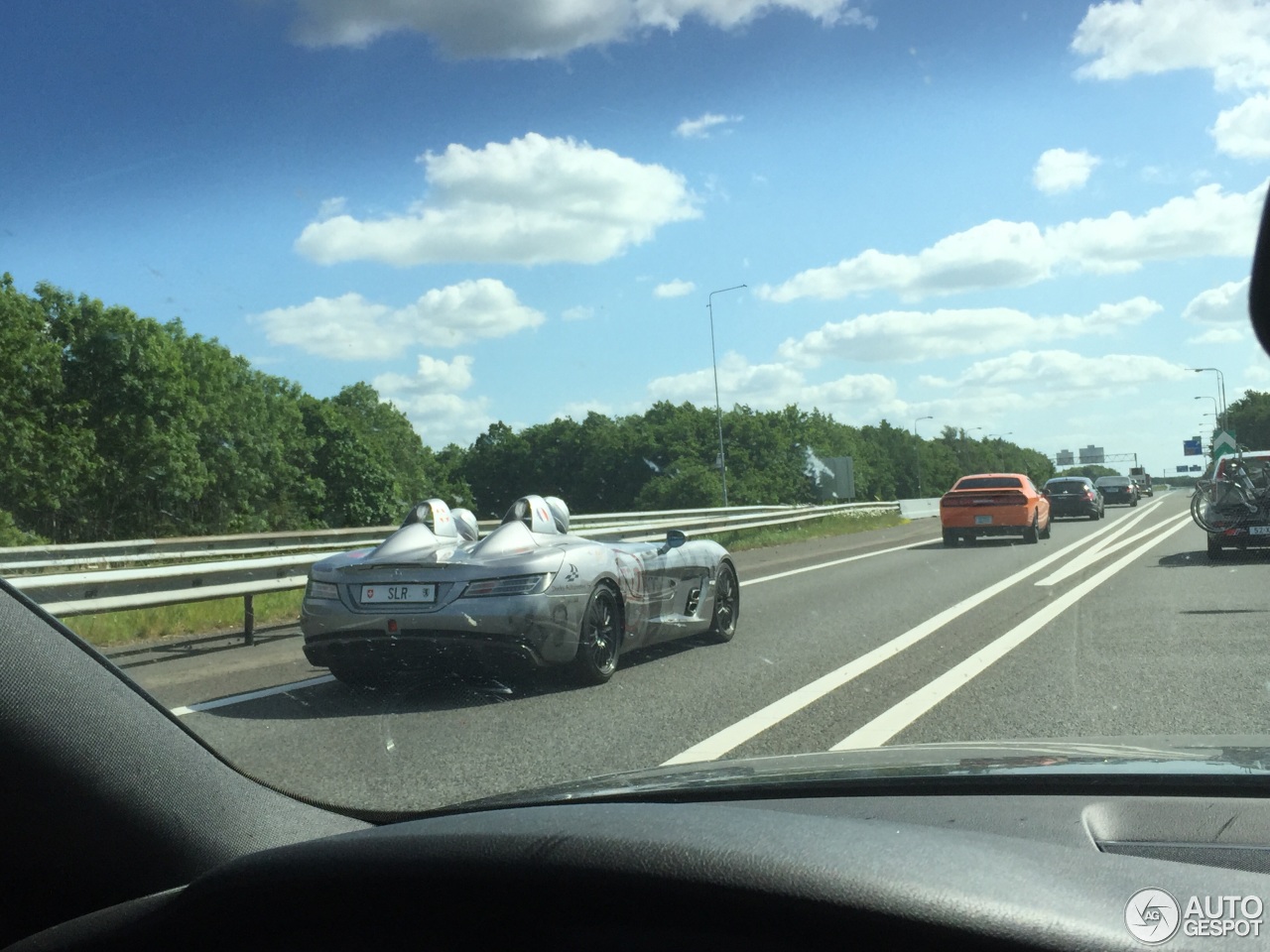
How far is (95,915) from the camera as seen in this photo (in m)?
2.07

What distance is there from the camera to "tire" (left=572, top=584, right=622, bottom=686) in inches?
307

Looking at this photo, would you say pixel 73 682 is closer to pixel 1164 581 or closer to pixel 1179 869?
pixel 1179 869

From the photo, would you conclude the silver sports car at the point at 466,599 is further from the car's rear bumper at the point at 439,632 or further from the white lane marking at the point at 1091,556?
the white lane marking at the point at 1091,556

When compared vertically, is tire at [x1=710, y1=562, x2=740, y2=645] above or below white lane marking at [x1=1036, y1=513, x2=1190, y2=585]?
above

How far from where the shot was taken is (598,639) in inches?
317

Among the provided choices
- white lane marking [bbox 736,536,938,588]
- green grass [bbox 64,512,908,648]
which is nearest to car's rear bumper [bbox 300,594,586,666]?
green grass [bbox 64,512,908,648]

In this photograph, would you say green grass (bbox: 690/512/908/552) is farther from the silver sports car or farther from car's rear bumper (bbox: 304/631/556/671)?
car's rear bumper (bbox: 304/631/556/671)

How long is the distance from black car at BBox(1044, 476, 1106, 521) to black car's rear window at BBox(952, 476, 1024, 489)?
1093 cm

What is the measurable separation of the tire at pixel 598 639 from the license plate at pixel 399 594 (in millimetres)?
982

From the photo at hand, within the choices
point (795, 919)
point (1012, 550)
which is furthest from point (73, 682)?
point (1012, 550)

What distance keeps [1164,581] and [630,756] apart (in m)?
10.8

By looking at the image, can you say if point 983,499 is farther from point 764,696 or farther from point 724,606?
point 764,696

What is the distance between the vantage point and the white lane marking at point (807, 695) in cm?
574

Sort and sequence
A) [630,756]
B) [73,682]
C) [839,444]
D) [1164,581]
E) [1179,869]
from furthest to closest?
[839,444], [1164,581], [630,756], [73,682], [1179,869]
